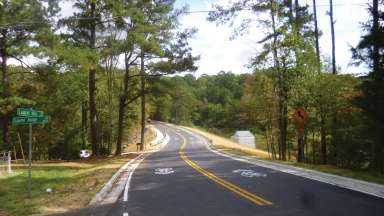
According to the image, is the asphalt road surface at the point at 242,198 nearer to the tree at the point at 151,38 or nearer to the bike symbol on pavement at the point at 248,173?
the bike symbol on pavement at the point at 248,173

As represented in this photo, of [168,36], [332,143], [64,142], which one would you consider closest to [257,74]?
[332,143]

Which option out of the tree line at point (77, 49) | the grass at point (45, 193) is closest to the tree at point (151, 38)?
the tree line at point (77, 49)

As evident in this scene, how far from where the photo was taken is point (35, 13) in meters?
29.2

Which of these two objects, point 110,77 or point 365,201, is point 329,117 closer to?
point 365,201

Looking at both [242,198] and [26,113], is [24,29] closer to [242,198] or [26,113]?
[26,113]

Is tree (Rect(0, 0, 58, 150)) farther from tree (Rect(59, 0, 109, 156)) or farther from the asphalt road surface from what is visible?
the asphalt road surface

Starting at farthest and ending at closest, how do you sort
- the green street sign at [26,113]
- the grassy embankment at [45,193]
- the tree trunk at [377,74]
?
the tree trunk at [377,74] < the green street sign at [26,113] < the grassy embankment at [45,193]

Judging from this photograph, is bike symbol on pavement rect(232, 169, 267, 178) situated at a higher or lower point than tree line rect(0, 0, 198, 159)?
lower

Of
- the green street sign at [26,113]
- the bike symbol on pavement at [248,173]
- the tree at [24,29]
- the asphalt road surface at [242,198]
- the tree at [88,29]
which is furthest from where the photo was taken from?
the tree at [88,29]

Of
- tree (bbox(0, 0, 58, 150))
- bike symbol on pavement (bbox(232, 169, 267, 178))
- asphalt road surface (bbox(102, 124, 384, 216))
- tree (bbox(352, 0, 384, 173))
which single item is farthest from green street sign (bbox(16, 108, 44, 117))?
tree (bbox(0, 0, 58, 150))

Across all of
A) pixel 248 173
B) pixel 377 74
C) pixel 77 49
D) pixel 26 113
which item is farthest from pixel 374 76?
pixel 77 49

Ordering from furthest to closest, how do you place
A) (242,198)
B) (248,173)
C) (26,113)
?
(248,173)
(26,113)
(242,198)

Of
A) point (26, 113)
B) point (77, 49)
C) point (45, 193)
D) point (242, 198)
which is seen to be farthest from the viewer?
point (77, 49)

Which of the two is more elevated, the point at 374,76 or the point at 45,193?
the point at 374,76
